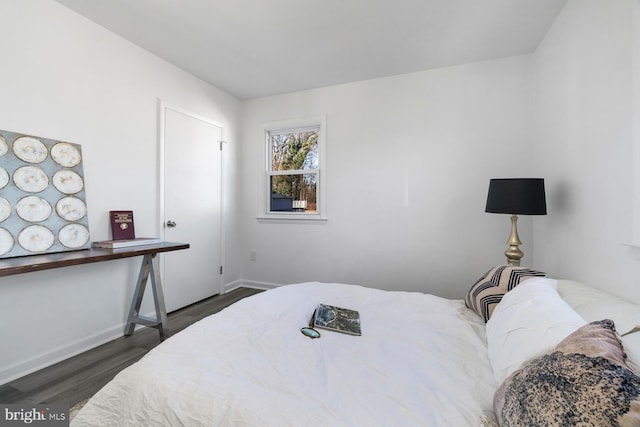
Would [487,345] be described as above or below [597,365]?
below

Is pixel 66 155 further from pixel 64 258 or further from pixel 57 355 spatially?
pixel 57 355

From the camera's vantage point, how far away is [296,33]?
2.33 m

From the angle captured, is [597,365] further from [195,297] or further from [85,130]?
[195,297]

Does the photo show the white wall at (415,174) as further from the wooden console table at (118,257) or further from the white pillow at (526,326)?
the white pillow at (526,326)

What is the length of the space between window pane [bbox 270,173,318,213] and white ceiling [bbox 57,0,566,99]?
123 centimetres

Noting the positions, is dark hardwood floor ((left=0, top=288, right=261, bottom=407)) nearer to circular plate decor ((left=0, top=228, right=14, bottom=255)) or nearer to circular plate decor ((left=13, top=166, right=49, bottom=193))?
circular plate decor ((left=0, top=228, right=14, bottom=255))

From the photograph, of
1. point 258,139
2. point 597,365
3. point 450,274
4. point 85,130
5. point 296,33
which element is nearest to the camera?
point 597,365

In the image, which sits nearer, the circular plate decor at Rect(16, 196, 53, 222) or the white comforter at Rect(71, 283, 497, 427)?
the white comforter at Rect(71, 283, 497, 427)

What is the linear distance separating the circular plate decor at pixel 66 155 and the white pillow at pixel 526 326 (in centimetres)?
281

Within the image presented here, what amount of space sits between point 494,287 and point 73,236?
9.04ft

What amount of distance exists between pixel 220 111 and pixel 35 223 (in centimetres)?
220

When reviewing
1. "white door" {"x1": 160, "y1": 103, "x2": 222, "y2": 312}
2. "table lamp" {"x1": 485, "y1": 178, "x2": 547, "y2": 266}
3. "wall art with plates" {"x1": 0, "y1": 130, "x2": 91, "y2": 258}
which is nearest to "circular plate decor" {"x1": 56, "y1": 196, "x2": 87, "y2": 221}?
"wall art with plates" {"x1": 0, "y1": 130, "x2": 91, "y2": 258}

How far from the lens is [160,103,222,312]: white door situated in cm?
282

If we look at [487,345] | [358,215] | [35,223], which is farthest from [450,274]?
[35,223]
